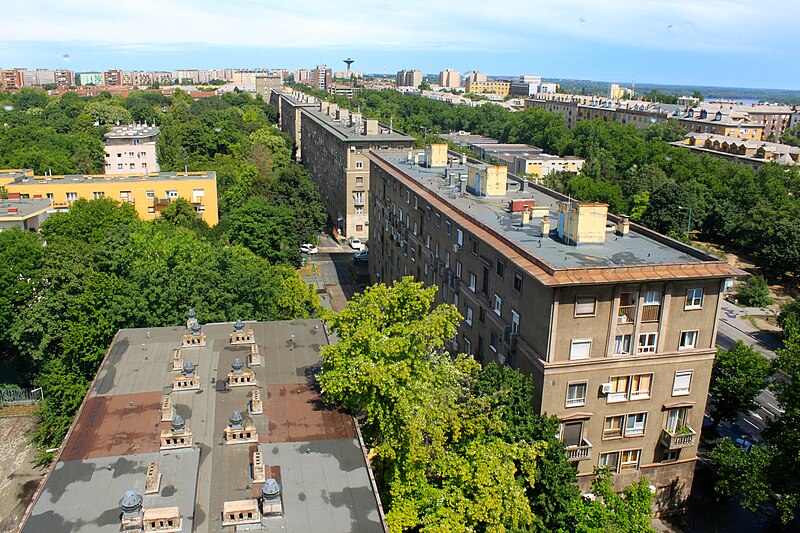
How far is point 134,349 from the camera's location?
108 feet

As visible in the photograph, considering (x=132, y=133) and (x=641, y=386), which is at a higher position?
(x=132, y=133)

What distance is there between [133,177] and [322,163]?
3100 centimetres

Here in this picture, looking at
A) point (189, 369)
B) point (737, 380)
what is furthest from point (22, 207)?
point (737, 380)

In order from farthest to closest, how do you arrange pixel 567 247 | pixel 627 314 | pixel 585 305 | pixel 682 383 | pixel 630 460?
1. pixel 567 247
2. pixel 630 460
3. pixel 682 383
4. pixel 627 314
5. pixel 585 305

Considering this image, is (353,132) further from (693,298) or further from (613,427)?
(613,427)

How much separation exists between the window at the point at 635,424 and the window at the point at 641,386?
3.17 feet

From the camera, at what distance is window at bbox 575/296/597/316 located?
95.6ft

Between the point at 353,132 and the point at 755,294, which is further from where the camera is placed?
the point at 353,132

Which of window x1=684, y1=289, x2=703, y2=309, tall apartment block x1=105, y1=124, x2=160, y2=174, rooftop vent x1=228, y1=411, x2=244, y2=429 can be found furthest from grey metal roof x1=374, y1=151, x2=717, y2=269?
tall apartment block x1=105, y1=124, x2=160, y2=174

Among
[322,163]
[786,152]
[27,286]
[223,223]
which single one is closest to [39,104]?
[322,163]

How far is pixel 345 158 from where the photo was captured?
80.1 m

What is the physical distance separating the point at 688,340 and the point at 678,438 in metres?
4.68

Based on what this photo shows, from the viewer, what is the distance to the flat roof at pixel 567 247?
2945 centimetres

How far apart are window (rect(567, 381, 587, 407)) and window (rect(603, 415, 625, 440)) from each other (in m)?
1.79
